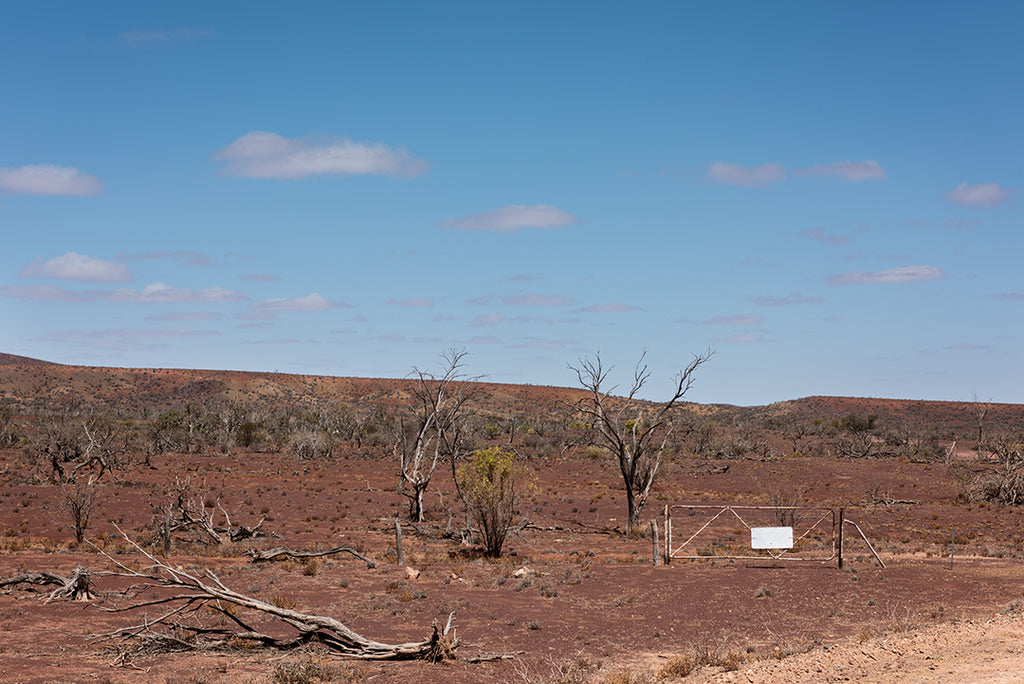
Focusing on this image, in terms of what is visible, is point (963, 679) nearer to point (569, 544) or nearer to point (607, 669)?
point (607, 669)

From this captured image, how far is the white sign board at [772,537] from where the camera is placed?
2094cm

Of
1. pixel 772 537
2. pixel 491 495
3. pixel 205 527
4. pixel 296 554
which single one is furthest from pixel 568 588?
pixel 205 527

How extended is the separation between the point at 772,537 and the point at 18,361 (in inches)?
5426

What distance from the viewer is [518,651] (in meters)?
13.9

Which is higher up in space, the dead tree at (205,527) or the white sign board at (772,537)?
the white sign board at (772,537)

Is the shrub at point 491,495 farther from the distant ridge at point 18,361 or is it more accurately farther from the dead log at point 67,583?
the distant ridge at point 18,361

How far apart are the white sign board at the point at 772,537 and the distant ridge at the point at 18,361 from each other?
13129cm

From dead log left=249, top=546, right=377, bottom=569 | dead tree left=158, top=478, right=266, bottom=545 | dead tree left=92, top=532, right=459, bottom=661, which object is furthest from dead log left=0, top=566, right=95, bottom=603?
dead tree left=158, top=478, right=266, bottom=545

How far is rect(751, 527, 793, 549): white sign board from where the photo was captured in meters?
20.9

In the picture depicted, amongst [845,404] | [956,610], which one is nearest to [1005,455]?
[956,610]

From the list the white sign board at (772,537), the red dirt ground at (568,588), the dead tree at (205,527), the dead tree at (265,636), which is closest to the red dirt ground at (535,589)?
the red dirt ground at (568,588)

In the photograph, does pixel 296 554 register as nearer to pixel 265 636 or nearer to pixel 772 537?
pixel 265 636

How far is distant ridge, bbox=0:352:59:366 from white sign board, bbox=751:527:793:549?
13129 cm

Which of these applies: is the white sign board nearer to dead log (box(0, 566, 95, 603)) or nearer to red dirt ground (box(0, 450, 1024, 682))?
red dirt ground (box(0, 450, 1024, 682))
